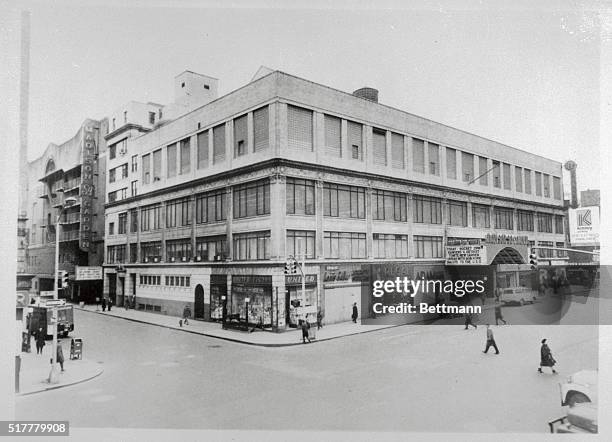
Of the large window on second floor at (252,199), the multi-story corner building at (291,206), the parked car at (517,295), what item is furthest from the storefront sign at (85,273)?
the parked car at (517,295)

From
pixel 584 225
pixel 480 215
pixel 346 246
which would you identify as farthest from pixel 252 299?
pixel 584 225

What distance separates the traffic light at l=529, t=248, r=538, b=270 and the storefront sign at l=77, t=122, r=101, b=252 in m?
16.5

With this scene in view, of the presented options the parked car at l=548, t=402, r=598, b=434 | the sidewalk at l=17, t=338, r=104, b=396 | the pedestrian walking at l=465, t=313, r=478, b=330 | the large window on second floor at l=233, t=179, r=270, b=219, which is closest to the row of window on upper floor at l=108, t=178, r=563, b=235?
the large window on second floor at l=233, t=179, r=270, b=219

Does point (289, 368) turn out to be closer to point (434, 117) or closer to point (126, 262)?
point (126, 262)

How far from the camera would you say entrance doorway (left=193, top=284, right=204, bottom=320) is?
17266 mm

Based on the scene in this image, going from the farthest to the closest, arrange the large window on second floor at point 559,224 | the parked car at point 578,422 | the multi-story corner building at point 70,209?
1. the large window on second floor at point 559,224
2. the multi-story corner building at point 70,209
3. the parked car at point 578,422

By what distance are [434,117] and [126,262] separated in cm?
1270

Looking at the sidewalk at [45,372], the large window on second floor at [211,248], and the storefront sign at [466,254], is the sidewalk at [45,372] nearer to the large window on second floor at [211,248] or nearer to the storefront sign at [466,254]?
the large window on second floor at [211,248]

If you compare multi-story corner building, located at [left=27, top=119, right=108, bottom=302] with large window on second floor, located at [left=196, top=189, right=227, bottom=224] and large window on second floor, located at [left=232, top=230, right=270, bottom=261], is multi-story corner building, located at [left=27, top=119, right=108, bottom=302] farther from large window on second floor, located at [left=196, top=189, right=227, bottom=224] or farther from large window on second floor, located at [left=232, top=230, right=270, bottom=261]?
large window on second floor, located at [left=232, top=230, right=270, bottom=261]

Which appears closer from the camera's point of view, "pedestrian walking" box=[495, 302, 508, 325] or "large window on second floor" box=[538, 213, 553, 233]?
"pedestrian walking" box=[495, 302, 508, 325]

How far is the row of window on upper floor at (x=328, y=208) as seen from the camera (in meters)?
15.5

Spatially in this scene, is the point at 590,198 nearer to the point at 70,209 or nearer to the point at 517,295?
the point at 517,295

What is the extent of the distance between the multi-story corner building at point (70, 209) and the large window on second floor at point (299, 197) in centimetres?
688

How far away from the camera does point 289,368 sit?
12359 mm
